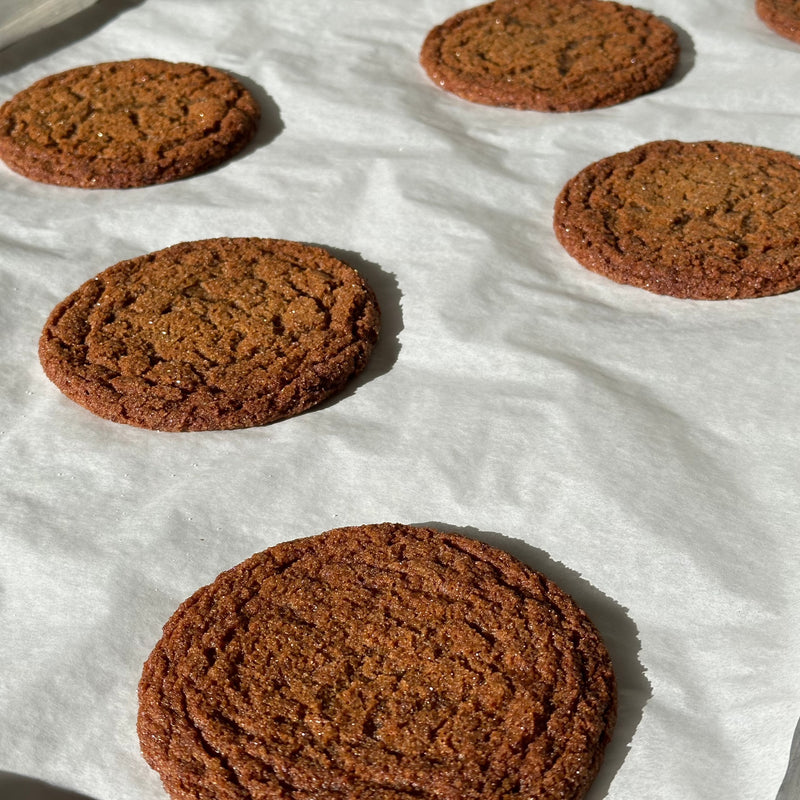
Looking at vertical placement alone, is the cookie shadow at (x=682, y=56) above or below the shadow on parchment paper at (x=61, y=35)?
above

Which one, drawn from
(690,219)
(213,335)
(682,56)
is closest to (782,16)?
(682,56)

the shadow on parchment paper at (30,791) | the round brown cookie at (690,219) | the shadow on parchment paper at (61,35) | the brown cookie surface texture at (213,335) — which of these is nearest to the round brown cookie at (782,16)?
the round brown cookie at (690,219)

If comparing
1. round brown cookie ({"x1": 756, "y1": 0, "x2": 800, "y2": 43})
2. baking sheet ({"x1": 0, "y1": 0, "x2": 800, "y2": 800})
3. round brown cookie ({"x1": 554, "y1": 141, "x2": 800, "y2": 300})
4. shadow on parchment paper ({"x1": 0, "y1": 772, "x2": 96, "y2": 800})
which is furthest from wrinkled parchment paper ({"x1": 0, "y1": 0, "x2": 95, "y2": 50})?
shadow on parchment paper ({"x1": 0, "y1": 772, "x2": 96, "y2": 800})

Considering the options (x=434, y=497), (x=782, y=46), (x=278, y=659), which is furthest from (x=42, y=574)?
(x=782, y=46)

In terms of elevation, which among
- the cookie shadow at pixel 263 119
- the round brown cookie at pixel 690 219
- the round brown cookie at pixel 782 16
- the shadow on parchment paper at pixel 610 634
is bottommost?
the shadow on parchment paper at pixel 610 634

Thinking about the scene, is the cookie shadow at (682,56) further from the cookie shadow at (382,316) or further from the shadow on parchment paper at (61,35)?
the shadow on parchment paper at (61,35)

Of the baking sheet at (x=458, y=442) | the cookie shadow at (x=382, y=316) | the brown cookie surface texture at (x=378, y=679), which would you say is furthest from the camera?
the cookie shadow at (x=382, y=316)

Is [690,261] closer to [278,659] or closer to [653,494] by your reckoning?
[653,494]
